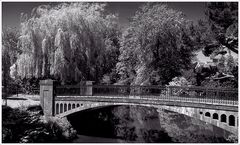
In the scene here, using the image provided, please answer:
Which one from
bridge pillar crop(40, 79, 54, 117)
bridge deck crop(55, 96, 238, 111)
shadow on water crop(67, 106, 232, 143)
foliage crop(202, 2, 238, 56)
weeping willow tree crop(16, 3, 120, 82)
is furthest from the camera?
weeping willow tree crop(16, 3, 120, 82)

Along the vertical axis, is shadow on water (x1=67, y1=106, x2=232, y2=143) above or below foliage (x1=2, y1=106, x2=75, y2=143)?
below

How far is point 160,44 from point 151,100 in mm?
8610

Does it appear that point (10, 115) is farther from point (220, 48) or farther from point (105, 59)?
point (220, 48)

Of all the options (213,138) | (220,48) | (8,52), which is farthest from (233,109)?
(8,52)

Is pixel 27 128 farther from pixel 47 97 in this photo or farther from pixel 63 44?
pixel 63 44

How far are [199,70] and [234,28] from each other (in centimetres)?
493

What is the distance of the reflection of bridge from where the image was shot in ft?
47.1

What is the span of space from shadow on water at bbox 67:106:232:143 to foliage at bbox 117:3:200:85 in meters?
3.19

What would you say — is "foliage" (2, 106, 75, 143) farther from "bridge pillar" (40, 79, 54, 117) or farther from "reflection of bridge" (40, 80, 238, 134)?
"reflection of bridge" (40, 80, 238, 134)

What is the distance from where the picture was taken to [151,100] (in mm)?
16266

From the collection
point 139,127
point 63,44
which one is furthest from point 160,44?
point 63,44

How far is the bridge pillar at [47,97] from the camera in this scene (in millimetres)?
18688

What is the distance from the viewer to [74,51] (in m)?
22.8

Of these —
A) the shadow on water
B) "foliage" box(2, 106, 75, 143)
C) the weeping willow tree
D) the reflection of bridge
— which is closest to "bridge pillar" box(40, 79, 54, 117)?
the reflection of bridge
